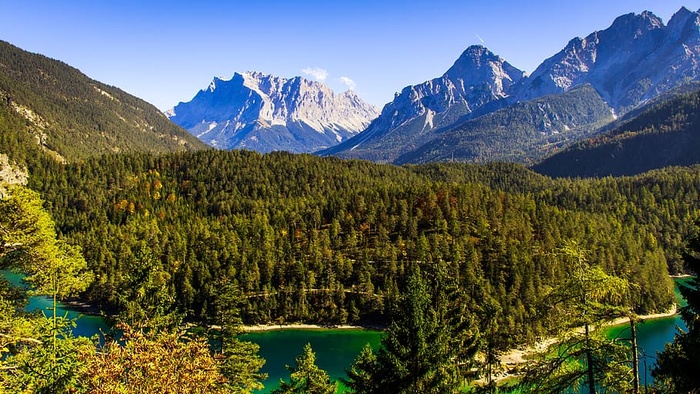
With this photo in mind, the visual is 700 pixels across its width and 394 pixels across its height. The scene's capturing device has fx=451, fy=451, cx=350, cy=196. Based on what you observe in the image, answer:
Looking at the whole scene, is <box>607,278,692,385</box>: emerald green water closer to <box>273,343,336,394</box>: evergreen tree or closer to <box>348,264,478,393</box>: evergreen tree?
<box>273,343,336,394</box>: evergreen tree

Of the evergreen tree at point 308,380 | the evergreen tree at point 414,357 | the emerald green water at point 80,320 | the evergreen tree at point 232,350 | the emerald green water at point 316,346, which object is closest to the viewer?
the evergreen tree at point 414,357

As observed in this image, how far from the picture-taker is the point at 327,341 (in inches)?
3642

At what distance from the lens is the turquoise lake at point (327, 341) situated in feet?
259

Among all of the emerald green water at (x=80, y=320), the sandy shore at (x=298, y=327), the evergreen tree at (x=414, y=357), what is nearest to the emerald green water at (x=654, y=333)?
the sandy shore at (x=298, y=327)

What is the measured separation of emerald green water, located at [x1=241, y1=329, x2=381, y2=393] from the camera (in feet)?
250

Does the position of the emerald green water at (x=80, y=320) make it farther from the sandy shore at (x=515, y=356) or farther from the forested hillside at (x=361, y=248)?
the sandy shore at (x=515, y=356)

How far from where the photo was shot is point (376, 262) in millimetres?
116250

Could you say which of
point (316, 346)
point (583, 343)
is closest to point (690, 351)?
point (583, 343)

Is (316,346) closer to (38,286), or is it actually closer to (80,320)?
(80,320)

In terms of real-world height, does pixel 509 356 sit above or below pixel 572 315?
below

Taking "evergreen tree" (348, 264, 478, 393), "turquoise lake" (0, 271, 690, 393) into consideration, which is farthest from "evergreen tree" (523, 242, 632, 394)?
"turquoise lake" (0, 271, 690, 393)

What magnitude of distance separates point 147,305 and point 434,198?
4397 inches

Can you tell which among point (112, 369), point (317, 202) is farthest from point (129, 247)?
point (112, 369)

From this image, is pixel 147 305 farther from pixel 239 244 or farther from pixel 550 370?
pixel 239 244
